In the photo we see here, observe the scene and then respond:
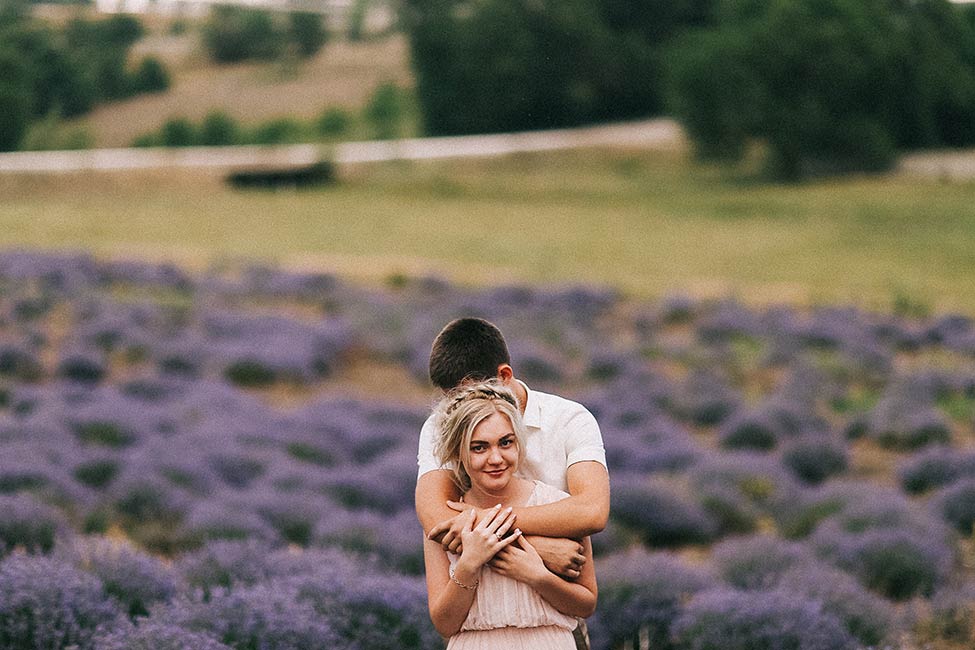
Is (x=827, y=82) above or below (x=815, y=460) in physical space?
above

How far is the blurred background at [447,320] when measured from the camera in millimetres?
5305

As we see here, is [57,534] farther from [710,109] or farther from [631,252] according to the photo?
[710,109]

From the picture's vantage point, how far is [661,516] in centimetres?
790

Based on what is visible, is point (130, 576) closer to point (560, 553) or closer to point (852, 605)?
point (560, 553)

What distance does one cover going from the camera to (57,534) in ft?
19.3

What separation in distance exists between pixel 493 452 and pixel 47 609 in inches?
82.7

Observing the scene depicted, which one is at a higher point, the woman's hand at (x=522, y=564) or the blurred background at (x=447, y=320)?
the woman's hand at (x=522, y=564)

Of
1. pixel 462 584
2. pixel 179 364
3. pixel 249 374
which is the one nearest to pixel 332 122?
pixel 179 364

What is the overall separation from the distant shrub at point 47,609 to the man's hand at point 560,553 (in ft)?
6.24

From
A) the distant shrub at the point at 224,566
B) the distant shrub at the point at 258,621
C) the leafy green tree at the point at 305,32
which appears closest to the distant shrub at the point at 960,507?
the distant shrub at the point at 224,566

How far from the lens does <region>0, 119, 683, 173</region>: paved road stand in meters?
33.0

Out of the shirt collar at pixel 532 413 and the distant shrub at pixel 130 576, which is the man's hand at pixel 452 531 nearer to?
the shirt collar at pixel 532 413

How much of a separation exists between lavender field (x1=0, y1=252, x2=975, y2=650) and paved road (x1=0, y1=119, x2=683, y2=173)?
13.3m

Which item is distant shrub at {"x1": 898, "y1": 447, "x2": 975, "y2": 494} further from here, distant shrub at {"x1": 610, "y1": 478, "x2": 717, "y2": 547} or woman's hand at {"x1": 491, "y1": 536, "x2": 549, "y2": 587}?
woman's hand at {"x1": 491, "y1": 536, "x2": 549, "y2": 587}
